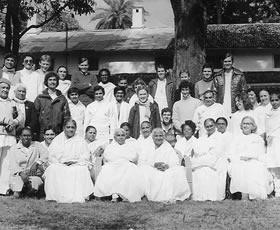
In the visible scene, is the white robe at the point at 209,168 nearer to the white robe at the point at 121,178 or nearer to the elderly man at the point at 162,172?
the elderly man at the point at 162,172

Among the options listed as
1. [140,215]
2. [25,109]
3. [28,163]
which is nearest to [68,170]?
[28,163]

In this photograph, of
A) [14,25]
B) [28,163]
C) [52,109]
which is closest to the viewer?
[28,163]

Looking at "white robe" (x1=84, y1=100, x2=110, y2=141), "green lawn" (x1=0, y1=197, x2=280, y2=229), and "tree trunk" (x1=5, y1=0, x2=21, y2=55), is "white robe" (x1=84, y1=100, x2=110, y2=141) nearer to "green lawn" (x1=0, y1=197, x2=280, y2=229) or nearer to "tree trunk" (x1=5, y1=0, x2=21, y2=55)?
"green lawn" (x1=0, y1=197, x2=280, y2=229)

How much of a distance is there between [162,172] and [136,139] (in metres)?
1.47

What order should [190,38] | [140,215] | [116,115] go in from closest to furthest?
[140,215] < [116,115] < [190,38]

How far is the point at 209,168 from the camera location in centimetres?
900

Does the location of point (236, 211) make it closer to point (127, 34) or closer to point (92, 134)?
point (92, 134)

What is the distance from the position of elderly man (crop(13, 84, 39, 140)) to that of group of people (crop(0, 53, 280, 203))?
0.02 meters

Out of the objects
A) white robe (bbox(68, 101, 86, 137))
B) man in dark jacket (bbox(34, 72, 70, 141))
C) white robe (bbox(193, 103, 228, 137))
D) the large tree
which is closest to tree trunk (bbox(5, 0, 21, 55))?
the large tree

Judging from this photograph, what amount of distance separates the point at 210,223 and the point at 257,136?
3194 mm

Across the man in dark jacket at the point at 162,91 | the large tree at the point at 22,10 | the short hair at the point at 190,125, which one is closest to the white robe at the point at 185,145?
the short hair at the point at 190,125

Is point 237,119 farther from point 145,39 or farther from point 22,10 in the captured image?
point 145,39

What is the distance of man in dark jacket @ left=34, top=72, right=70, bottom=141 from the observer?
9.77 metres

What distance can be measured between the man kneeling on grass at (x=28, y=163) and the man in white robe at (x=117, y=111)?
68.8 inches
